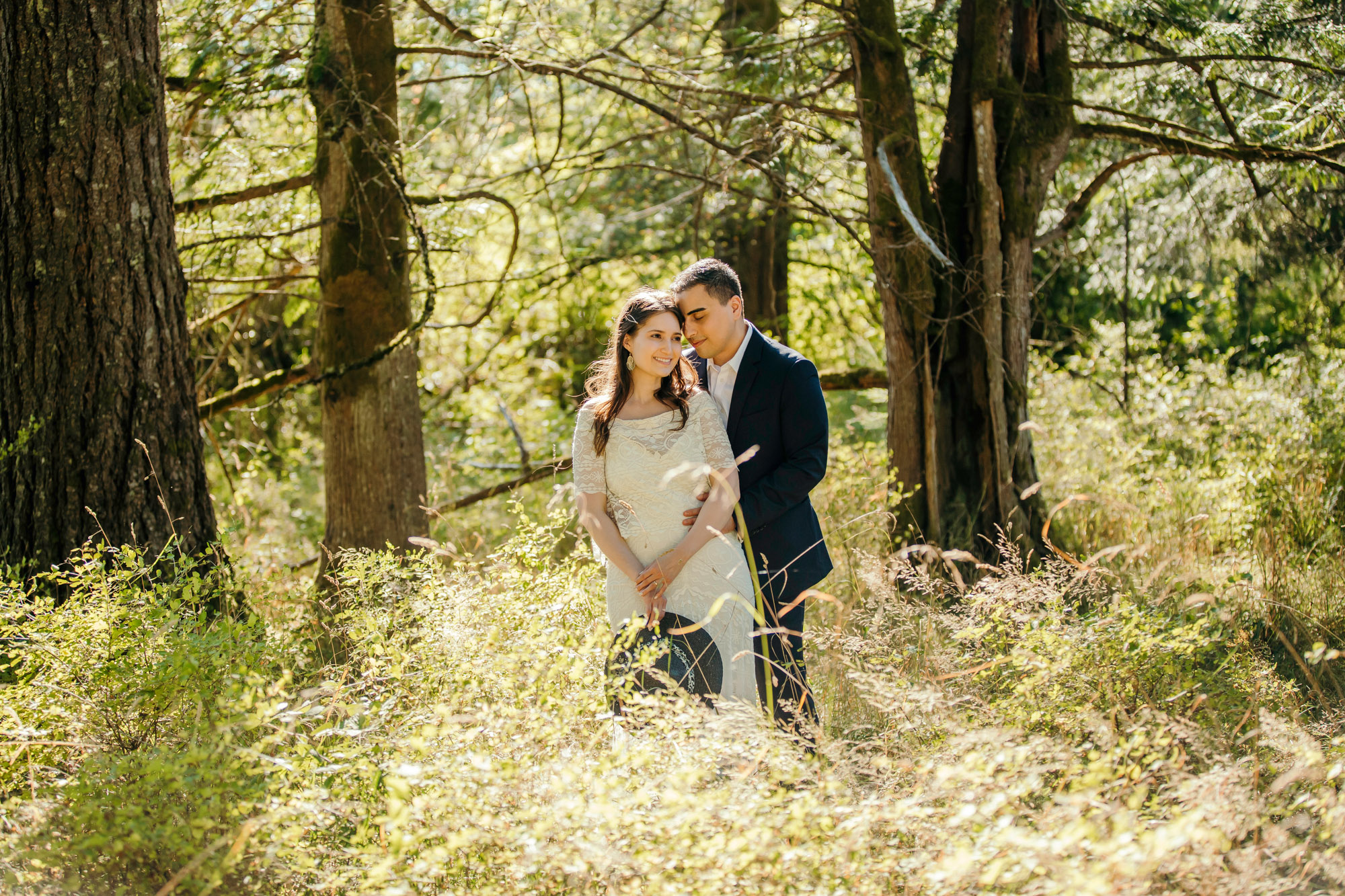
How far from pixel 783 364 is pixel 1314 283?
700 centimetres

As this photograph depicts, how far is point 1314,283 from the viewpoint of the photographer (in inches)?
321

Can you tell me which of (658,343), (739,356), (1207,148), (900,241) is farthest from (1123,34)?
(658,343)

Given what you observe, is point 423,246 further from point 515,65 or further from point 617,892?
point 617,892

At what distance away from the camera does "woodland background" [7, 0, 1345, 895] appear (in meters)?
2.20

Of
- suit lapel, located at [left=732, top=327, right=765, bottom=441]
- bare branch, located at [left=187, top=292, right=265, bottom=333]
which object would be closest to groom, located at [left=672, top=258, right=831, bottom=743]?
suit lapel, located at [left=732, top=327, right=765, bottom=441]

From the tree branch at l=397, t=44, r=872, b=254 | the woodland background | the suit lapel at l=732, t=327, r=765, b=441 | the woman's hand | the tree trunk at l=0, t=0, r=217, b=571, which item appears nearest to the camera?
the woodland background

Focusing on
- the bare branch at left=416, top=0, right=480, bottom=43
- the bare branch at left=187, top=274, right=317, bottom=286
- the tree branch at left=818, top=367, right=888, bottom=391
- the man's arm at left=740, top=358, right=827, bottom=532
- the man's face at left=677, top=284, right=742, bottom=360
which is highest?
the bare branch at left=416, top=0, right=480, bottom=43

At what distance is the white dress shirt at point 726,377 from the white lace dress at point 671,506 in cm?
23

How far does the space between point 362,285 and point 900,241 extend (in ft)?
10.2

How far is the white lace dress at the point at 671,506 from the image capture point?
3.22 meters

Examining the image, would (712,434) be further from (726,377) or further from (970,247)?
(970,247)

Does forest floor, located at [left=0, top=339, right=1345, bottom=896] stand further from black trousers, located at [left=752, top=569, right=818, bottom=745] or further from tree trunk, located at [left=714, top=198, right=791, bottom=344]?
tree trunk, located at [left=714, top=198, right=791, bottom=344]

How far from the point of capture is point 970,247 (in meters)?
5.74

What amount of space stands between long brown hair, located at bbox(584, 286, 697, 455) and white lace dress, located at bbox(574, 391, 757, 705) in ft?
0.10
